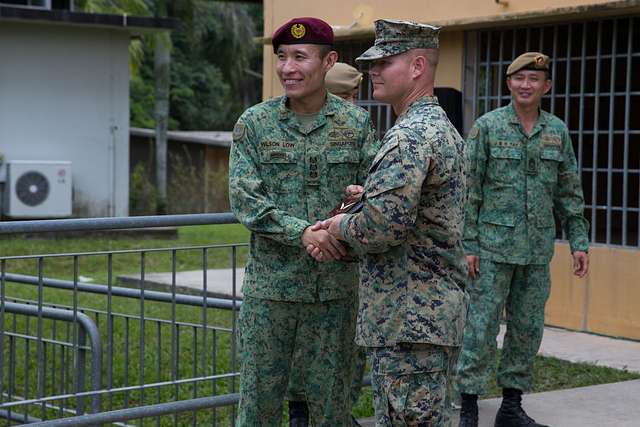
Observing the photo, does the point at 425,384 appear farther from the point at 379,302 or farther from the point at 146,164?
the point at 146,164

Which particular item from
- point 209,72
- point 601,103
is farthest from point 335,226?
point 209,72

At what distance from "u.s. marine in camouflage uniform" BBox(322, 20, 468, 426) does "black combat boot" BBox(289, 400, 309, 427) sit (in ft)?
4.42

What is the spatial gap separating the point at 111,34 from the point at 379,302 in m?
16.4

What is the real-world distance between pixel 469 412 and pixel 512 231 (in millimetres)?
979

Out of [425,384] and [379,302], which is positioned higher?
[379,302]

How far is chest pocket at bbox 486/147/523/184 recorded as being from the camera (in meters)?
6.25

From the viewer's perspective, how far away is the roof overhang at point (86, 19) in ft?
59.9

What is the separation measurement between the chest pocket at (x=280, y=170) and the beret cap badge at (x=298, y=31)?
1.52ft

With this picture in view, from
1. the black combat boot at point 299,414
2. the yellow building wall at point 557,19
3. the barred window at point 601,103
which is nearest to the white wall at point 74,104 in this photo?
the yellow building wall at point 557,19

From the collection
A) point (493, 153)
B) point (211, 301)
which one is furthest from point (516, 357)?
point (211, 301)

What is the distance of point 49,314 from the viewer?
5.72 m

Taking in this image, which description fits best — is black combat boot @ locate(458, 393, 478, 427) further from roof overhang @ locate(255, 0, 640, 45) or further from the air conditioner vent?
the air conditioner vent

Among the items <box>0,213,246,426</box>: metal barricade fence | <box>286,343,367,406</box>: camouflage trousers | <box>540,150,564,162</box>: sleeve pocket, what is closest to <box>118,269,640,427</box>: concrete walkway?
<box>286,343,367,406</box>: camouflage trousers

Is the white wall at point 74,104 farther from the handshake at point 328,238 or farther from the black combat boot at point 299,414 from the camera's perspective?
the handshake at point 328,238
